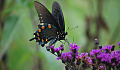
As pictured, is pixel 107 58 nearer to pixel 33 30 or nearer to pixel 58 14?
pixel 58 14

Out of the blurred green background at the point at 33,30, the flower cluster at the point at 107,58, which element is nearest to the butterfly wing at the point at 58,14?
the blurred green background at the point at 33,30

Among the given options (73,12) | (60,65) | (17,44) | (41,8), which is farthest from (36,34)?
(73,12)

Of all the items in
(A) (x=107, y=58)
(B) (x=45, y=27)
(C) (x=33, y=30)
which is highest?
(C) (x=33, y=30)

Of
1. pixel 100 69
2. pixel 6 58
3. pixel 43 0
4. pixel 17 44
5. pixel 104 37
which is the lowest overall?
pixel 100 69

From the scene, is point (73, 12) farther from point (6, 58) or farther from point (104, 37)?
point (6, 58)

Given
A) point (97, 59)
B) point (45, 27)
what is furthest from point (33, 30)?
point (97, 59)

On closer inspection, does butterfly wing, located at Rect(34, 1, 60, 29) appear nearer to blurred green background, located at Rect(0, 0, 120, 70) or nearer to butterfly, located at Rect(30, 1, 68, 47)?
butterfly, located at Rect(30, 1, 68, 47)

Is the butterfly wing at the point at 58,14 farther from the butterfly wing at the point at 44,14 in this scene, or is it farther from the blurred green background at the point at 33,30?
the blurred green background at the point at 33,30
